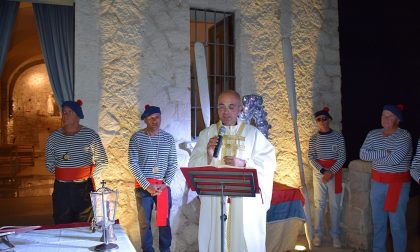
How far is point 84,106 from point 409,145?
149 inches

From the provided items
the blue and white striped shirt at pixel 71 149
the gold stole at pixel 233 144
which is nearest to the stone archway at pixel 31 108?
the blue and white striped shirt at pixel 71 149

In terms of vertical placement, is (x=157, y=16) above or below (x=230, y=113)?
above

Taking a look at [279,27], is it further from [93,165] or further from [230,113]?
[93,165]

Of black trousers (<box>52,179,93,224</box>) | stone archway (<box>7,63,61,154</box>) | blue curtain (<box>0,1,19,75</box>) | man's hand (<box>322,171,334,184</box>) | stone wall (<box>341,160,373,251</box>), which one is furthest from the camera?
stone archway (<box>7,63,61,154</box>)

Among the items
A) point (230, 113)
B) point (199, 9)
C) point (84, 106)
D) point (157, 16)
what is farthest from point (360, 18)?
point (84, 106)

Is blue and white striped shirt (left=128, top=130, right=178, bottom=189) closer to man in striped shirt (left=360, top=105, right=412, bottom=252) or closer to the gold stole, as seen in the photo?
the gold stole

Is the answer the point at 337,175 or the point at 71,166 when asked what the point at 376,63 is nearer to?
the point at 337,175

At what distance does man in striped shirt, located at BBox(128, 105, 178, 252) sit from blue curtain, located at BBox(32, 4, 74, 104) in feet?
3.68

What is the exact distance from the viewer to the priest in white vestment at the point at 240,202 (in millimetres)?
3311

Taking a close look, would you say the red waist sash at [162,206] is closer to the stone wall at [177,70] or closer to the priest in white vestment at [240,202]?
the stone wall at [177,70]

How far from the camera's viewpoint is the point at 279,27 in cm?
568

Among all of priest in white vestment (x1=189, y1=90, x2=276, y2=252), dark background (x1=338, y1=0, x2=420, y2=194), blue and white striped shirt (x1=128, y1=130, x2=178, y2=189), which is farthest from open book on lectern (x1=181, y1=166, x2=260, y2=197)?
dark background (x1=338, y1=0, x2=420, y2=194)

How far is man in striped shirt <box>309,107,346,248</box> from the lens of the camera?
16.8ft

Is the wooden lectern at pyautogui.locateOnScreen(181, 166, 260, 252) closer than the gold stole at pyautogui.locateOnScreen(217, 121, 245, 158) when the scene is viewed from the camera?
Yes
